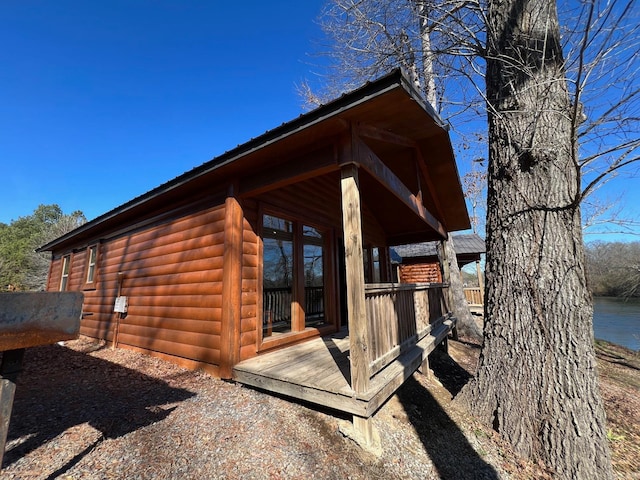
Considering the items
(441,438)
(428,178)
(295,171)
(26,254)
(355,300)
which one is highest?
(26,254)

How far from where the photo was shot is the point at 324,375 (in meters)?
3.00

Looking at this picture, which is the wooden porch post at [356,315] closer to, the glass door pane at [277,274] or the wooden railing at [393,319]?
the wooden railing at [393,319]

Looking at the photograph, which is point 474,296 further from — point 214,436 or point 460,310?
point 214,436

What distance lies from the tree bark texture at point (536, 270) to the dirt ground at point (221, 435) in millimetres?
386

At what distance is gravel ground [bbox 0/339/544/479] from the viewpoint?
2055 millimetres

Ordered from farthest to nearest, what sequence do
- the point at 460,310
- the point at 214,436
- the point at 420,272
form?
the point at 420,272
the point at 460,310
the point at 214,436

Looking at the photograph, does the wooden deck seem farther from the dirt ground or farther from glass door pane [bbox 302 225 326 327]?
glass door pane [bbox 302 225 326 327]

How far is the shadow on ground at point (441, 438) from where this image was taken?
2.55 metres

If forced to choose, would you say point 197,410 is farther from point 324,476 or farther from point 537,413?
point 537,413

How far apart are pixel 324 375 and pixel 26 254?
3122cm

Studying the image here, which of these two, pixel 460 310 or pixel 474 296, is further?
pixel 474 296

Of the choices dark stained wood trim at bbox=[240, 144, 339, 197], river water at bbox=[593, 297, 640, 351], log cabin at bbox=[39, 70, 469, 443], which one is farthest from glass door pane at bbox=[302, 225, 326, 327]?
river water at bbox=[593, 297, 640, 351]

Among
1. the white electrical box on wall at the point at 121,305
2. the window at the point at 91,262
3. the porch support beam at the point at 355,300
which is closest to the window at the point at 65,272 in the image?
the window at the point at 91,262

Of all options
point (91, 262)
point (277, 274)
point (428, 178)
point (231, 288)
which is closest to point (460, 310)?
point (428, 178)
